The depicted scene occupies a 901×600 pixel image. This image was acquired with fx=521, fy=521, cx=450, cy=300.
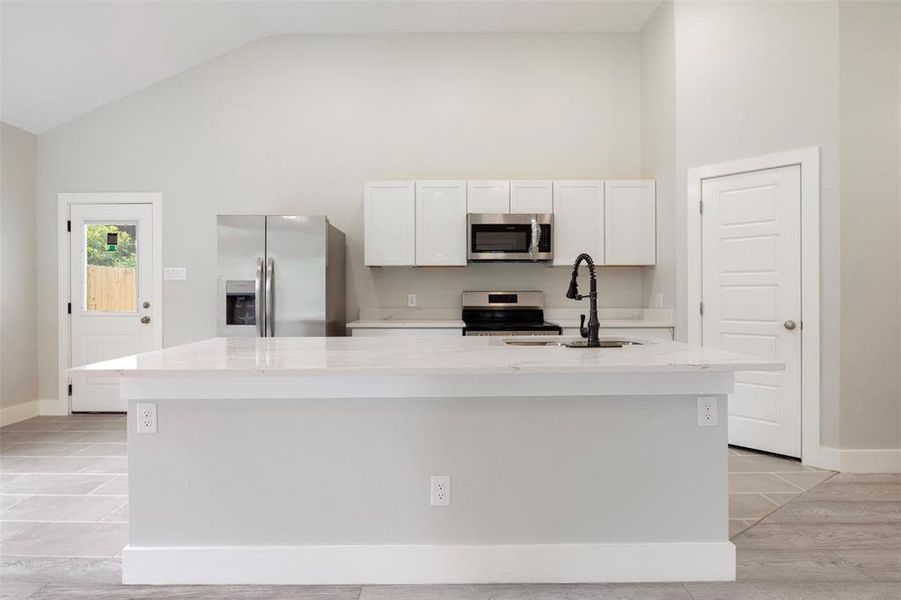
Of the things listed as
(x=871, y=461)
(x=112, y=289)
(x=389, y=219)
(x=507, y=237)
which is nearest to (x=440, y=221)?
(x=389, y=219)

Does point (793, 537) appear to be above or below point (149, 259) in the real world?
below

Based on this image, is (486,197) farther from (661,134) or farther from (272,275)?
(272,275)

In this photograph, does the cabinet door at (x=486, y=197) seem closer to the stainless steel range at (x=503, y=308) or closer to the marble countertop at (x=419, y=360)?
the stainless steel range at (x=503, y=308)

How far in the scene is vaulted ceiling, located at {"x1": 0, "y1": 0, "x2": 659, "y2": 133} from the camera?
3.94 metres

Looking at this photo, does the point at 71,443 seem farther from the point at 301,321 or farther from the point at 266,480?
the point at 266,480

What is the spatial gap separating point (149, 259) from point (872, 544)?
5.56 meters

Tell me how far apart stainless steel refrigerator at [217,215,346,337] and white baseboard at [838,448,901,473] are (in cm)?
363

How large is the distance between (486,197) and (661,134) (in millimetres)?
1579

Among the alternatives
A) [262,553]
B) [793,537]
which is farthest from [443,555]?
[793,537]

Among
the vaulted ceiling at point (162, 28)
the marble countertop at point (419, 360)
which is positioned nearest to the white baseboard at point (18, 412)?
the vaulted ceiling at point (162, 28)

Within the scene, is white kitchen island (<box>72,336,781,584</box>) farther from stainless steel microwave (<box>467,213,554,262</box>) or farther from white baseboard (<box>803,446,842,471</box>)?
stainless steel microwave (<box>467,213,554,262</box>)

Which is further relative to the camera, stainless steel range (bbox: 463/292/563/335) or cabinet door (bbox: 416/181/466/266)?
stainless steel range (bbox: 463/292/563/335)

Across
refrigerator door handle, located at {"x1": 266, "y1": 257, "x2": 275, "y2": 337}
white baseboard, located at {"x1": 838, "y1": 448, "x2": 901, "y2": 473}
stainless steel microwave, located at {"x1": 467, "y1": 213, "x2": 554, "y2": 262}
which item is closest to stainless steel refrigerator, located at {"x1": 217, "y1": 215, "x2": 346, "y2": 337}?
refrigerator door handle, located at {"x1": 266, "y1": 257, "x2": 275, "y2": 337}

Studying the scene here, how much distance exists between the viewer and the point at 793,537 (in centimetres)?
243
